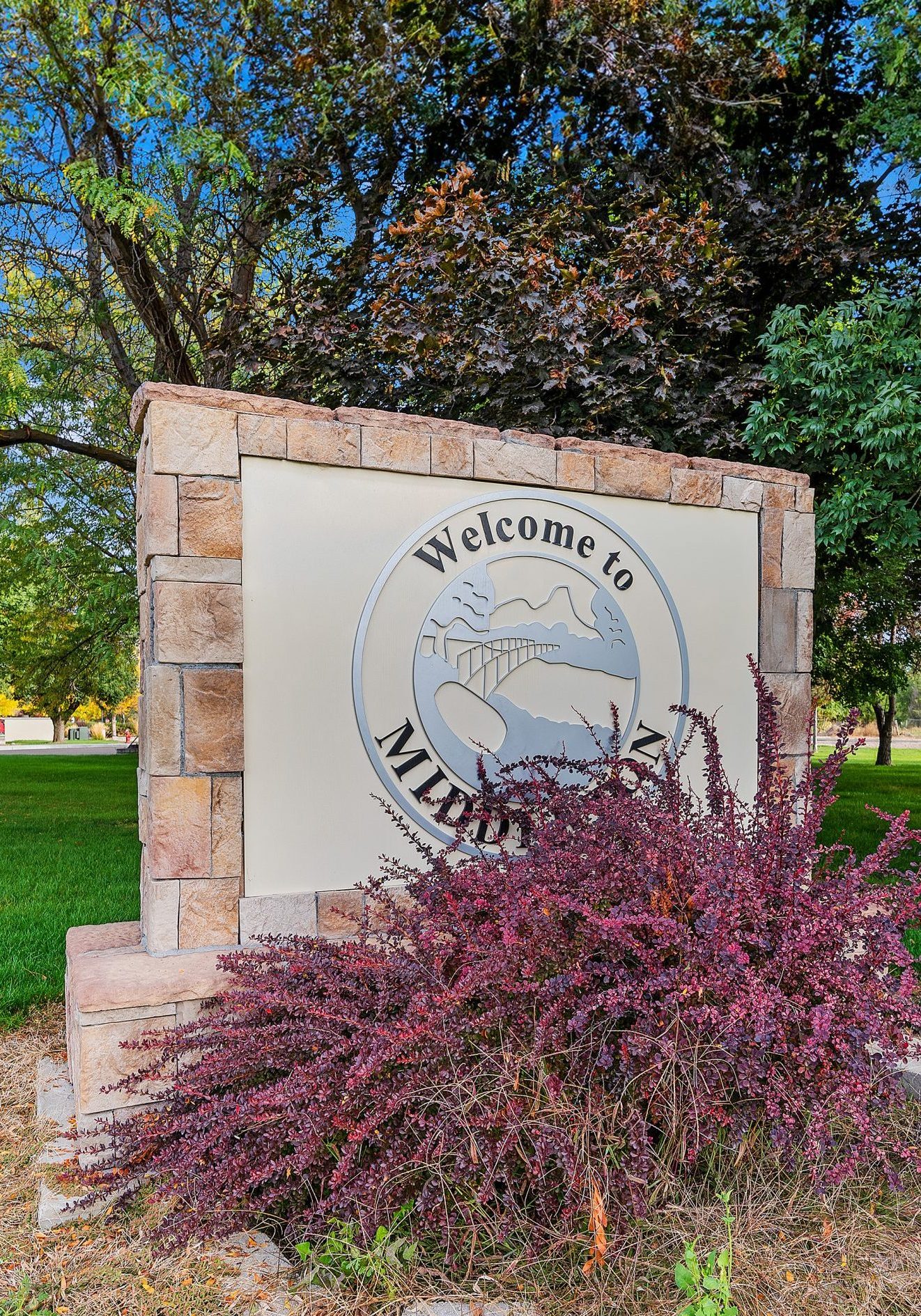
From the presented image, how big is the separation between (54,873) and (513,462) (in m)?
4.46

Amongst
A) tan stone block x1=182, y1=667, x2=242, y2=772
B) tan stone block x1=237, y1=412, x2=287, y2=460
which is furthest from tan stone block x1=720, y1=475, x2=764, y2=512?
tan stone block x1=182, y1=667, x2=242, y2=772

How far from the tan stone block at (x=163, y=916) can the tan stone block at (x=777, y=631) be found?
2572 mm

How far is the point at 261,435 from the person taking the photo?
9.87ft

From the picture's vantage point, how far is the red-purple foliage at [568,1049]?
1948 millimetres

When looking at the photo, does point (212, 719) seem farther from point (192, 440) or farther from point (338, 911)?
point (192, 440)

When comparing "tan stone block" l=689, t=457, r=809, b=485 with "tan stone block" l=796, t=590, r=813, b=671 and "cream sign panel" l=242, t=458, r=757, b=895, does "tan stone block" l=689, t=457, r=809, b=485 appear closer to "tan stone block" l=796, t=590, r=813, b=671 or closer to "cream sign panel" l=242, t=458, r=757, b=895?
"cream sign panel" l=242, t=458, r=757, b=895

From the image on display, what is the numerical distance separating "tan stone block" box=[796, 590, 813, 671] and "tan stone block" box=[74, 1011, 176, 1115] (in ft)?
9.95

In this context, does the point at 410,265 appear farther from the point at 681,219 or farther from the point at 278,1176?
the point at 278,1176

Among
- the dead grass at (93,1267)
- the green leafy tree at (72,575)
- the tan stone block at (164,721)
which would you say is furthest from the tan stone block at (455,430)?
the green leafy tree at (72,575)

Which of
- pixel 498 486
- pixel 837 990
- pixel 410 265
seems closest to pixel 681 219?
pixel 410 265

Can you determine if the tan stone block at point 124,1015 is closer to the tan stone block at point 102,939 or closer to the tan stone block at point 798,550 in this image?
the tan stone block at point 102,939

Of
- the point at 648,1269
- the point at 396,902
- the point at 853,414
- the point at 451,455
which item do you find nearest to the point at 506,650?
the point at 451,455

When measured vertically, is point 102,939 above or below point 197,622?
below

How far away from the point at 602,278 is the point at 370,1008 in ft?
16.8
